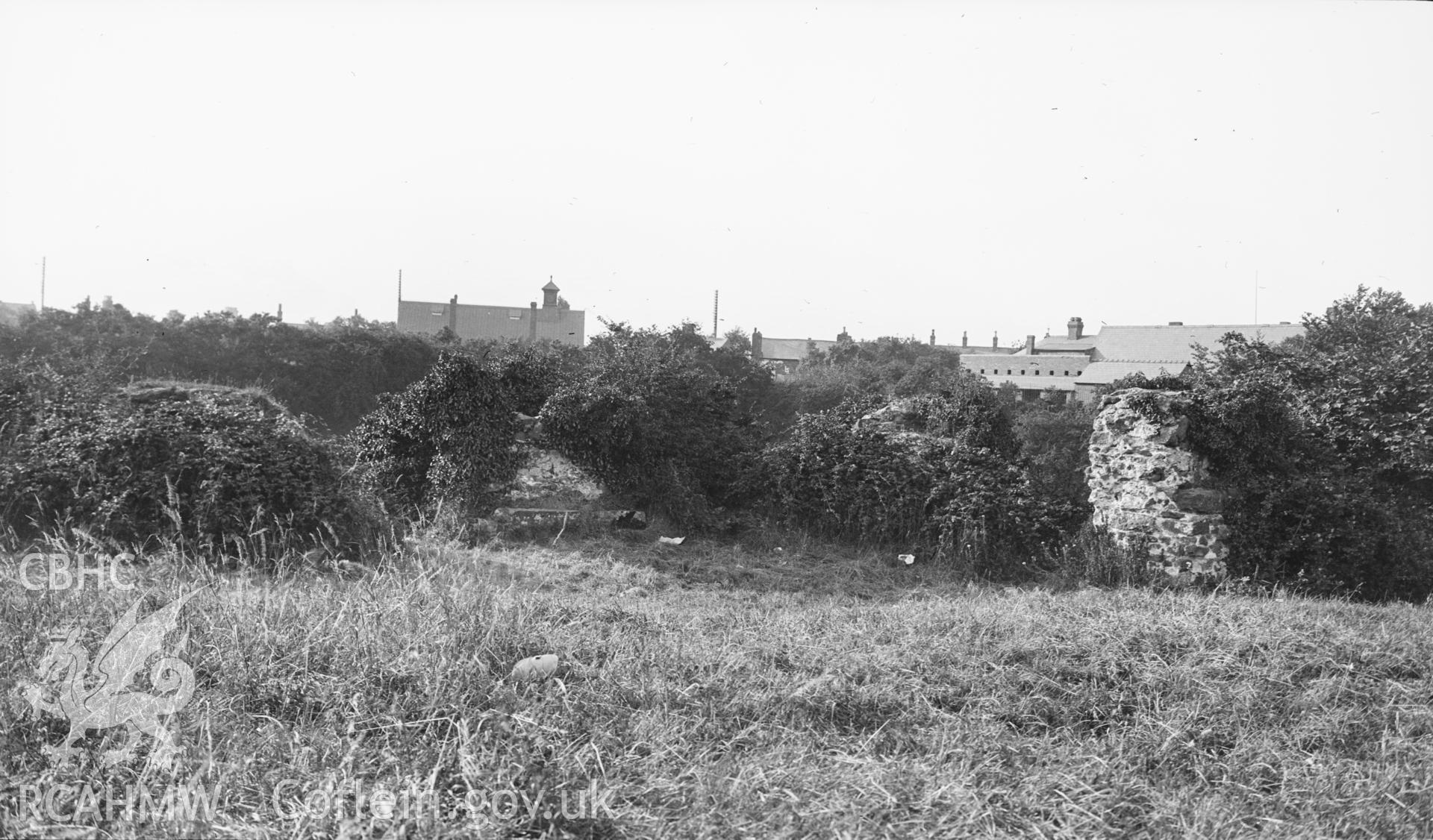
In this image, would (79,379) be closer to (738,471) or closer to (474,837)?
(738,471)

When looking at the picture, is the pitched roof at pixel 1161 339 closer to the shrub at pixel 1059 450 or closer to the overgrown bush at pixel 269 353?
the shrub at pixel 1059 450

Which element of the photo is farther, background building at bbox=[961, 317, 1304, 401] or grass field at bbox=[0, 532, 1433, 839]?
background building at bbox=[961, 317, 1304, 401]

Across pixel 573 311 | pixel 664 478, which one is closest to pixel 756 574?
pixel 664 478

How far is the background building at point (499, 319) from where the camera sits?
43156mm

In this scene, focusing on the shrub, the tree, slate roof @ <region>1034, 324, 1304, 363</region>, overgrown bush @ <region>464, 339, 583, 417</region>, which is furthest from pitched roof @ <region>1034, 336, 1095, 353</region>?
overgrown bush @ <region>464, 339, 583, 417</region>

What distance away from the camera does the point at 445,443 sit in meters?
9.59

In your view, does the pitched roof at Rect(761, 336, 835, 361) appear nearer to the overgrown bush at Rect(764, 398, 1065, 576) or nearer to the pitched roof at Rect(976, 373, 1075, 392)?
the pitched roof at Rect(976, 373, 1075, 392)

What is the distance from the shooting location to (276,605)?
4316 millimetres

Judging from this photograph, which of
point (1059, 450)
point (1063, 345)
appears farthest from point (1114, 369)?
point (1059, 450)

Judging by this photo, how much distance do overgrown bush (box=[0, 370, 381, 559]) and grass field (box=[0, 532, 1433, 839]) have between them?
1.86 m

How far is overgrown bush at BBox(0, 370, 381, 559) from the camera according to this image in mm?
7180

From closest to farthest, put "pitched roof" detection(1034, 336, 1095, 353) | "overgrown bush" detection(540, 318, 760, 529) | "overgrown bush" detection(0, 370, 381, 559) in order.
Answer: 1. "overgrown bush" detection(0, 370, 381, 559)
2. "overgrown bush" detection(540, 318, 760, 529)
3. "pitched roof" detection(1034, 336, 1095, 353)

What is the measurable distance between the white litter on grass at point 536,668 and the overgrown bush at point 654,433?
562 centimetres

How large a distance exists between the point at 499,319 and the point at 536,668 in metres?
41.7
